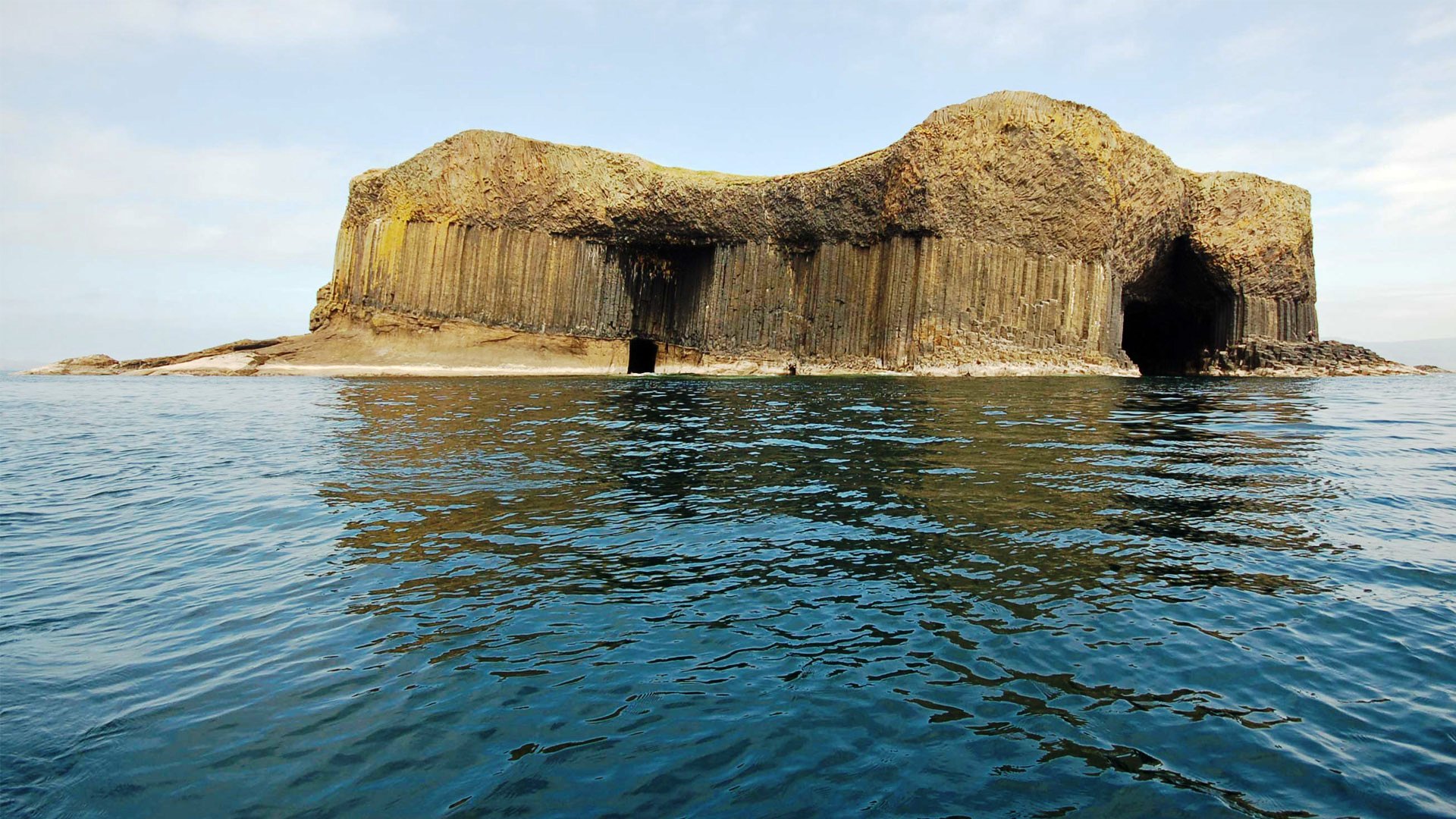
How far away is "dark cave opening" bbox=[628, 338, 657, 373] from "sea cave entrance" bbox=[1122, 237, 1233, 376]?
29.2 metres

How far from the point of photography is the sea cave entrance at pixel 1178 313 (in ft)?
154

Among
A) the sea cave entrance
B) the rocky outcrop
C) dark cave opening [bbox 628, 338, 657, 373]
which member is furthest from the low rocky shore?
the sea cave entrance

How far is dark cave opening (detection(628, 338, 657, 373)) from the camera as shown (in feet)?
164

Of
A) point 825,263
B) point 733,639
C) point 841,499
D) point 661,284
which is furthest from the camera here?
point 661,284

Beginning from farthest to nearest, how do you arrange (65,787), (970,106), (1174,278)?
(1174,278), (970,106), (65,787)

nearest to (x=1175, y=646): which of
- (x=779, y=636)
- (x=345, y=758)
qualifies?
(x=779, y=636)

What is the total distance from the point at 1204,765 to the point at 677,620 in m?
3.08

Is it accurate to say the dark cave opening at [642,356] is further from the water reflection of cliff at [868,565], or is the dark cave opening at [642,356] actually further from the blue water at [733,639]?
the blue water at [733,639]

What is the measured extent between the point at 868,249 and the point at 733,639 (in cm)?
3994

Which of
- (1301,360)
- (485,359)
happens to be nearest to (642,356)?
(485,359)

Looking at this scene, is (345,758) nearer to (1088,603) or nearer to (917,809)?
(917,809)

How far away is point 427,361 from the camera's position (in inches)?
1807

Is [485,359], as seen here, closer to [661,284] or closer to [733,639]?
[661,284]

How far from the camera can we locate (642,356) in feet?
167
